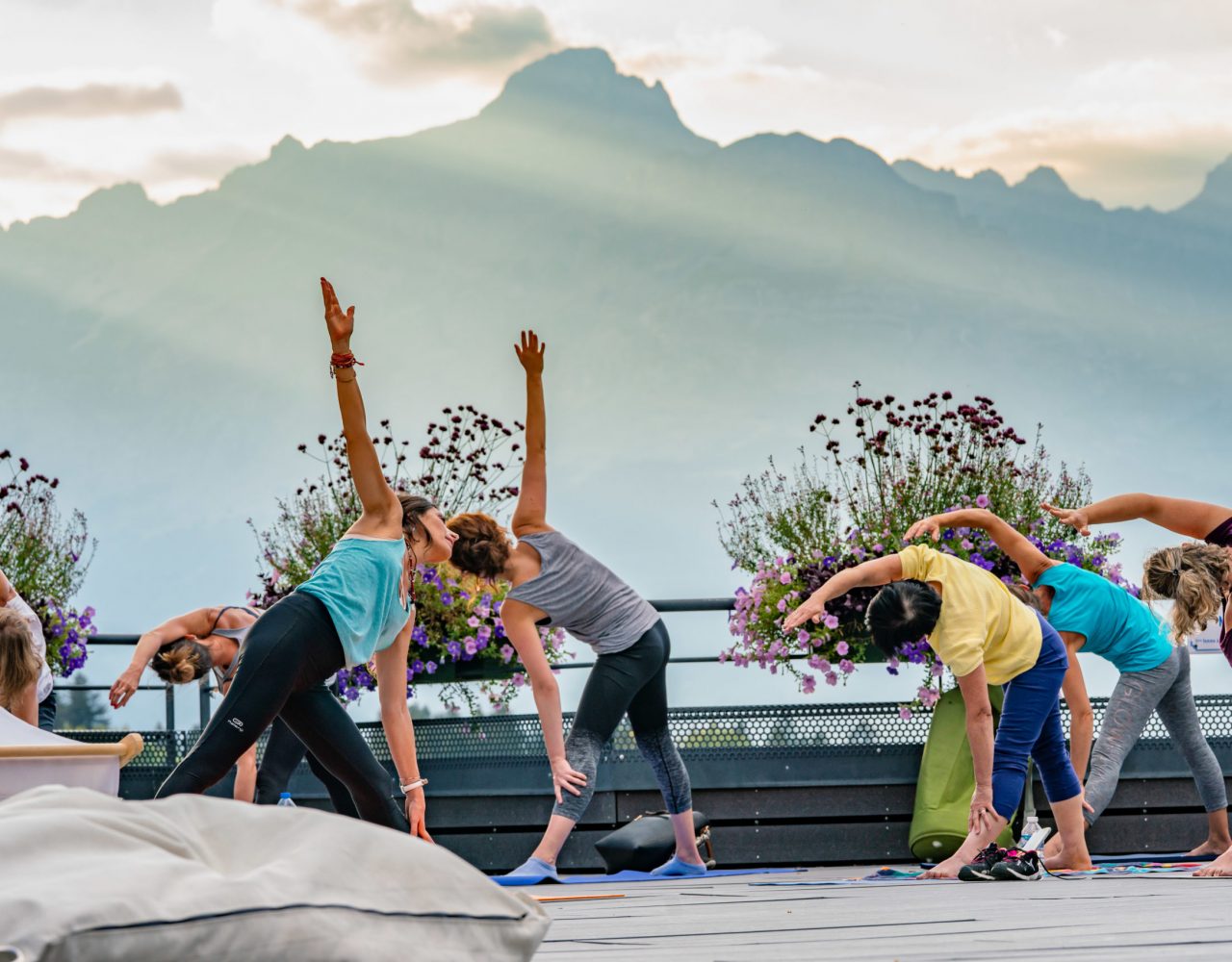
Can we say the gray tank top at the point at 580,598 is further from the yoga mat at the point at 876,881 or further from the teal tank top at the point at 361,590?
the teal tank top at the point at 361,590

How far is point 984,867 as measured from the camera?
4.67 meters

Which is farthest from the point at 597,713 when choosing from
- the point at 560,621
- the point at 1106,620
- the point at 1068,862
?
the point at 1106,620

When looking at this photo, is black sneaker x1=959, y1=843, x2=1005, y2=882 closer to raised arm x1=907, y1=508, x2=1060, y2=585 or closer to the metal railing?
raised arm x1=907, y1=508, x2=1060, y2=585

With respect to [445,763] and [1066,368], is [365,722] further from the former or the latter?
[1066,368]

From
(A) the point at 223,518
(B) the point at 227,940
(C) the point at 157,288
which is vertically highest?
(C) the point at 157,288

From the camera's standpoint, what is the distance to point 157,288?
7538 centimetres

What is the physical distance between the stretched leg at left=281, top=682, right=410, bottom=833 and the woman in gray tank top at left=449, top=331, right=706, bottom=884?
1.20 meters

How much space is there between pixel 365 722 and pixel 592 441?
67953 mm

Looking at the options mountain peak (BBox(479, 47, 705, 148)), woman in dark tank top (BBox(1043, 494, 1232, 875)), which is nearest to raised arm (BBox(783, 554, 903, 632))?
woman in dark tank top (BBox(1043, 494, 1232, 875))

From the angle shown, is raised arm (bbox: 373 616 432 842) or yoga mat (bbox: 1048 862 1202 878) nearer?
raised arm (bbox: 373 616 432 842)

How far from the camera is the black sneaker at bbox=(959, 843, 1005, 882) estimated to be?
4.57m

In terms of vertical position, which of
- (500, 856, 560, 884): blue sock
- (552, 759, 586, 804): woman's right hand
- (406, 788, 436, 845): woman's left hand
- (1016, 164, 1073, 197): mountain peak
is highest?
(1016, 164, 1073, 197): mountain peak

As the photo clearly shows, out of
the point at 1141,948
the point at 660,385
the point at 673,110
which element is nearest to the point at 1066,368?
the point at 660,385

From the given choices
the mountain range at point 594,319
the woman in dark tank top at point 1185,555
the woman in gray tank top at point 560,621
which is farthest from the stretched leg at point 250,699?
the mountain range at point 594,319
